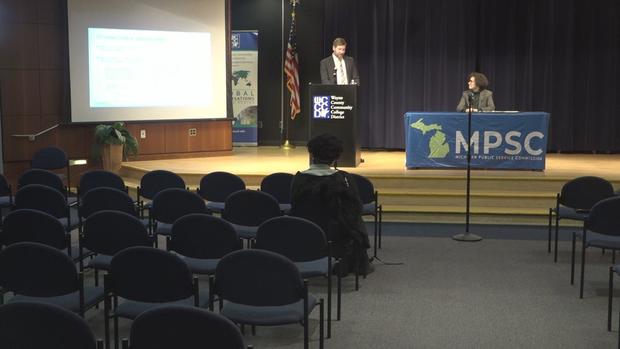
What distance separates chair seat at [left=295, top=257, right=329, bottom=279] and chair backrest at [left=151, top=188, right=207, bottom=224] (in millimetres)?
1310

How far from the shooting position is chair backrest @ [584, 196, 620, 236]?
582cm

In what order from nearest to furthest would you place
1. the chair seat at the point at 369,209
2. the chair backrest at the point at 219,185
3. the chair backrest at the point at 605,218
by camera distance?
1. the chair backrest at the point at 605,218
2. the chair seat at the point at 369,209
3. the chair backrest at the point at 219,185

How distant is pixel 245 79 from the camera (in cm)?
1398

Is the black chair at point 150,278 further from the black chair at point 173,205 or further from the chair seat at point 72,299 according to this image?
the black chair at point 173,205

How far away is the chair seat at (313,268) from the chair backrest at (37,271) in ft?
4.91

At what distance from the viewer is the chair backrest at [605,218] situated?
5.82m

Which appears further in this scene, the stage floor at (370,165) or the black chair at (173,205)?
the stage floor at (370,165)

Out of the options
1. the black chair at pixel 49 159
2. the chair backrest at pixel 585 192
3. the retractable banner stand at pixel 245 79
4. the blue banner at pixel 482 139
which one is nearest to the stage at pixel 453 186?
the blue banner at pixel 482 139

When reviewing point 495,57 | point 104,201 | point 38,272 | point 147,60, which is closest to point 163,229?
point 104,201

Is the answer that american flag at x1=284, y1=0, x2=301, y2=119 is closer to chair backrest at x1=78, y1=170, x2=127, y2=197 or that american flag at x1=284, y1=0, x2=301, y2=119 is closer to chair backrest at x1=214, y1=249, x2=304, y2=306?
chair backrest at x1=78, y1=170, x2=127, y2=197

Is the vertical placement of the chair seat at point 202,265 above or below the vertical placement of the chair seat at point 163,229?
below

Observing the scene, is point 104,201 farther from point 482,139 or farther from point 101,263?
point 482,139

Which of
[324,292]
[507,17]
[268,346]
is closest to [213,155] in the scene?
[507,17]

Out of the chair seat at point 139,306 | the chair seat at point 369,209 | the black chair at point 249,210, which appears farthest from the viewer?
the chair seat at point 369,209
